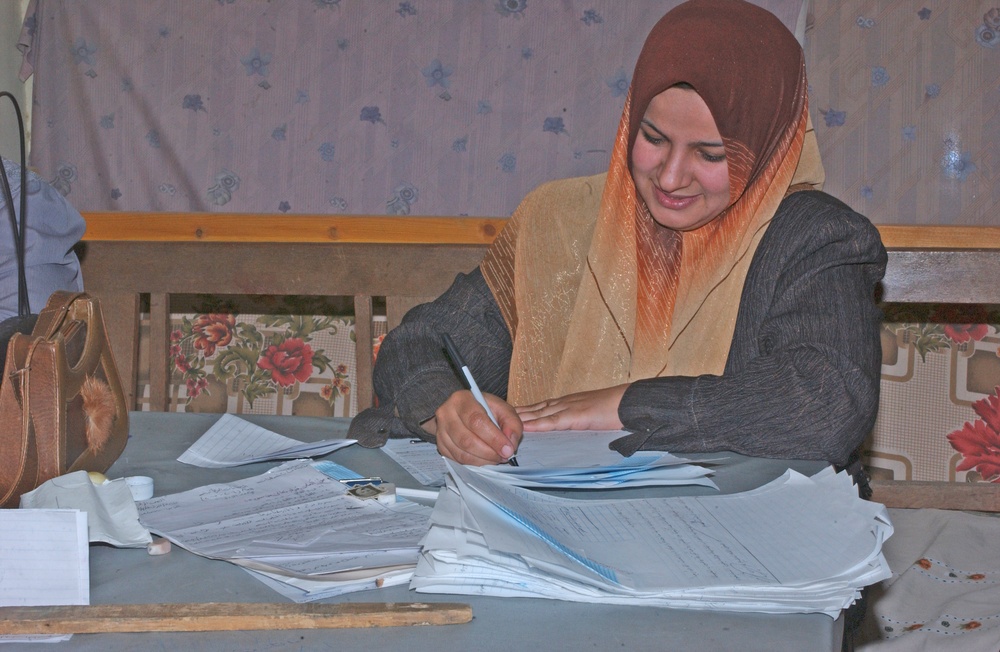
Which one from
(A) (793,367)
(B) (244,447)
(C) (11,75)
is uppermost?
(C) (11,75)

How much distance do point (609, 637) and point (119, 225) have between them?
2204 millimetres

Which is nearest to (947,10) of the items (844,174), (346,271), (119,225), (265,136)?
(844,174)

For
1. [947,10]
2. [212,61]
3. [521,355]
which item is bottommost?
[521,355]

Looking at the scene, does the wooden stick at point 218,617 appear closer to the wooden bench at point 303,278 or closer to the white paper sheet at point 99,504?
the white paper sheet at point 99,504

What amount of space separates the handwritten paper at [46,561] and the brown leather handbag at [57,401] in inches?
7.5

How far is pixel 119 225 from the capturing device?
8.15 ft

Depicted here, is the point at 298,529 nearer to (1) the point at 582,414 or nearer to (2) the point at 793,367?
(1) the point at 582,414

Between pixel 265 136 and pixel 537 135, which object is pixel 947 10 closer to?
pixel 537 135

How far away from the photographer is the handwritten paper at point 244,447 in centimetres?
107

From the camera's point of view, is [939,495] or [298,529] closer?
[298,529]

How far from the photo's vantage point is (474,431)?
1.07 meters

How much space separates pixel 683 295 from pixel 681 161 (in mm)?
205

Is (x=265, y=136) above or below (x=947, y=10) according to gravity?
below

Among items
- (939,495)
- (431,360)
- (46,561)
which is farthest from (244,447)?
(939,495)
